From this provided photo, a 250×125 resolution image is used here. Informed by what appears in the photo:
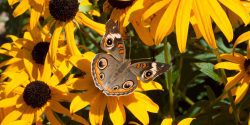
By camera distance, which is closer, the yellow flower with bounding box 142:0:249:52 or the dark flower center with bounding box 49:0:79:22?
the yellow flower with bounding box 142:0:249:52

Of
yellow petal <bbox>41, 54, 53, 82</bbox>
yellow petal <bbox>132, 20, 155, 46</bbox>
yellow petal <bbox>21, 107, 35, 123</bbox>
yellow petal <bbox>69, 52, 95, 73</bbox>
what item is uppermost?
yellow petal <bbox>132, 20, 155, 46</bbox>

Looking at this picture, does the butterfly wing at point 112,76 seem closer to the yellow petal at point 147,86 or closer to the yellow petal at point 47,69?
the yellow petal at point 147,86

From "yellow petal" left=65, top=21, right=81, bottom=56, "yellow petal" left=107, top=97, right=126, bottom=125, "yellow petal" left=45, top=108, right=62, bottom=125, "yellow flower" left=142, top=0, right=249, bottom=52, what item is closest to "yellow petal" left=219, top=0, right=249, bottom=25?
"yellow flower" left=142, top=0, right=249, bottom=52

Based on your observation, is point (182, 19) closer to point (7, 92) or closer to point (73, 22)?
point (73, 22)

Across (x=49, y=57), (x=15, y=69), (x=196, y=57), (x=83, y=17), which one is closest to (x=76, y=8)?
(x=83, y=17)

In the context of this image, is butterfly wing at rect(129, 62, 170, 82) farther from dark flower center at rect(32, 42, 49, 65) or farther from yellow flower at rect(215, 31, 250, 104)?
dark flower center at rect(32, 42, 49, 65)

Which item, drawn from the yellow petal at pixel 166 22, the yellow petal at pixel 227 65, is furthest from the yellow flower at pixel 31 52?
the yellow petal at pixel 227 65
